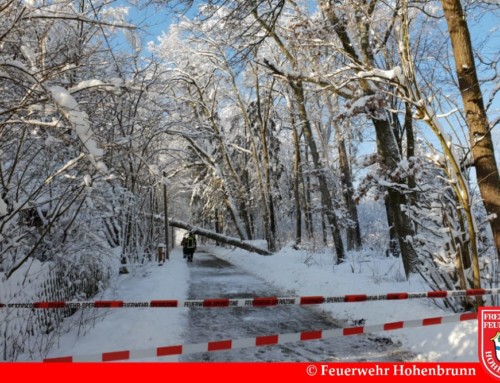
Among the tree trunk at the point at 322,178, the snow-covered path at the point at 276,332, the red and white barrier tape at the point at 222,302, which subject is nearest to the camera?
the red and white barrier tape at the point at 222,302

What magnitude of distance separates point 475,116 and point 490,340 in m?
3.48

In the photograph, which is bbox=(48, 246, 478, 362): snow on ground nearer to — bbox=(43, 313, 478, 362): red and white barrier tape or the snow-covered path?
the snow-covered path

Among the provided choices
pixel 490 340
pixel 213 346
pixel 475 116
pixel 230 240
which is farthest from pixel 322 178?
pixel 213 346

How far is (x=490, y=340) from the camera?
4.22 meters

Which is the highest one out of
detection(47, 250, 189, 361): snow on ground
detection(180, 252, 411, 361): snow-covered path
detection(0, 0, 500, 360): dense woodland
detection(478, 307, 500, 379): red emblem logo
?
detection(0, 0, 500, 360): dense woodland

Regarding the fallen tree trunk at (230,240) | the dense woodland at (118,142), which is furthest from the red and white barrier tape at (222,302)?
the fallen tree trunk at (230,240)

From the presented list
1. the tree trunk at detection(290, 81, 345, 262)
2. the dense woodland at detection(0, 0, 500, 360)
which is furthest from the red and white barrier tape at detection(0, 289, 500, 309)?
the tree trunk at detection(290, 81, 345, 262)

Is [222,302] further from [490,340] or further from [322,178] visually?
[322,178]

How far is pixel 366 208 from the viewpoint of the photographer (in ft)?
160

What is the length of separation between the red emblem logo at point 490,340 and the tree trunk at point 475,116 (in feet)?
5.13

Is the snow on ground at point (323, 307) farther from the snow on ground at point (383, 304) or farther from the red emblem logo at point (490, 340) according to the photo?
the red emblem logo at point (490, 340)

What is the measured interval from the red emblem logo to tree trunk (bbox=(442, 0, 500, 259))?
156cm

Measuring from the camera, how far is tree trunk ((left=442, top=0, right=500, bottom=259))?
242 inches

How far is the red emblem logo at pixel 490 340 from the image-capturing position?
12.9ft
